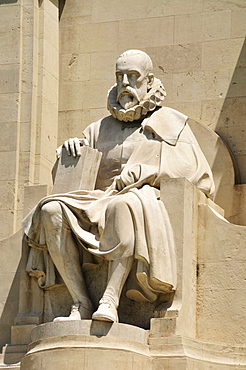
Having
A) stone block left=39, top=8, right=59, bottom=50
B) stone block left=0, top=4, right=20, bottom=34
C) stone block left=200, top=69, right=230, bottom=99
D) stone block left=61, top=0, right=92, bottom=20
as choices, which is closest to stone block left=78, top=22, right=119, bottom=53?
stone block left=61, top=0, right=92, bottom=20

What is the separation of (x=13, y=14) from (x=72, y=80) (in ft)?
3.30

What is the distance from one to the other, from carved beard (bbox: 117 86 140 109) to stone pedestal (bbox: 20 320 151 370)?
2.46m

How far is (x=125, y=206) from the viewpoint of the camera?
525 inches

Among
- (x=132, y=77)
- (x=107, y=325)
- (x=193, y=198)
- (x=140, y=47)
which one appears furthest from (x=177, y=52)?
(x=107, y=325)

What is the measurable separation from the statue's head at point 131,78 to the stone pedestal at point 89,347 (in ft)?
8.22

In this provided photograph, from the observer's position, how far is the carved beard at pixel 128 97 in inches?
563

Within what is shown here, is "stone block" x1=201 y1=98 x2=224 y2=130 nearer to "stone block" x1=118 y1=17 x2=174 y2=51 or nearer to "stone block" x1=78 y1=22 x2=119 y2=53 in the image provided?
"stone block" x1=118 y1=17 x2=174 y2=51

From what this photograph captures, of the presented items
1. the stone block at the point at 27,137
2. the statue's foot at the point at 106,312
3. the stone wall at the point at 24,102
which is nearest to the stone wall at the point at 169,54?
the stone wall at the point at 24,102

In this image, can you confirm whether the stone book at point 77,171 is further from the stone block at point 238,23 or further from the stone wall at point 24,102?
the stone block at point 238,23

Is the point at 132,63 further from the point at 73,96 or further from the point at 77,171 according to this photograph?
the point at 73,96

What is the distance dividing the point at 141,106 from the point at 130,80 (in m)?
0.28

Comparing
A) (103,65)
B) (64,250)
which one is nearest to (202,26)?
(103,65)

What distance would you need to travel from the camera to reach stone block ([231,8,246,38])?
51.3ft

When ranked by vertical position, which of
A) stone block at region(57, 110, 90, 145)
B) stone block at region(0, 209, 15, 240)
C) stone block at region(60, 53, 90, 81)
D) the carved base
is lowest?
the carved base
